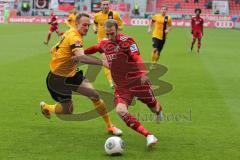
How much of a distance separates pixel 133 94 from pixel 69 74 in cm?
131

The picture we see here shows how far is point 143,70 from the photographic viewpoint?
9.70 meters

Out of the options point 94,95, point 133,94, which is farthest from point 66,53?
point 133,94

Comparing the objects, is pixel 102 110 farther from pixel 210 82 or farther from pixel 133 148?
pixel 210 82

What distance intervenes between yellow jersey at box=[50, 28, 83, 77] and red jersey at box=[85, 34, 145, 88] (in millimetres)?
481

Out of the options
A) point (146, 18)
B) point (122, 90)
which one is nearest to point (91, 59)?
point (122, 90)

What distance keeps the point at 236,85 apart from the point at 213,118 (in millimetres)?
5637

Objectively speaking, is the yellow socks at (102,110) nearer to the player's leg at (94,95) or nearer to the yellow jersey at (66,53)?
the player's leg at (94,95)

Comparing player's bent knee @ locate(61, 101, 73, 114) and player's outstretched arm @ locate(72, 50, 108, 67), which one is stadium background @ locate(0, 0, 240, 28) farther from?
player's outstretched arm @ locate(72, 50, 108, 67)

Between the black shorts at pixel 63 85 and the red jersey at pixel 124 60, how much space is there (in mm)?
795

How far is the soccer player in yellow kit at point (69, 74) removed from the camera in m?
9.46

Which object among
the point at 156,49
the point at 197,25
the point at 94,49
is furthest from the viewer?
the point at 197,25

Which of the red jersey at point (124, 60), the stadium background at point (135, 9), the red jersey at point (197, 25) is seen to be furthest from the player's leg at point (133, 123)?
the stadium background at point (135, 9)

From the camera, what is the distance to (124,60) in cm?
943

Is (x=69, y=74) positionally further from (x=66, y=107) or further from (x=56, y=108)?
(x=56, y=108)
